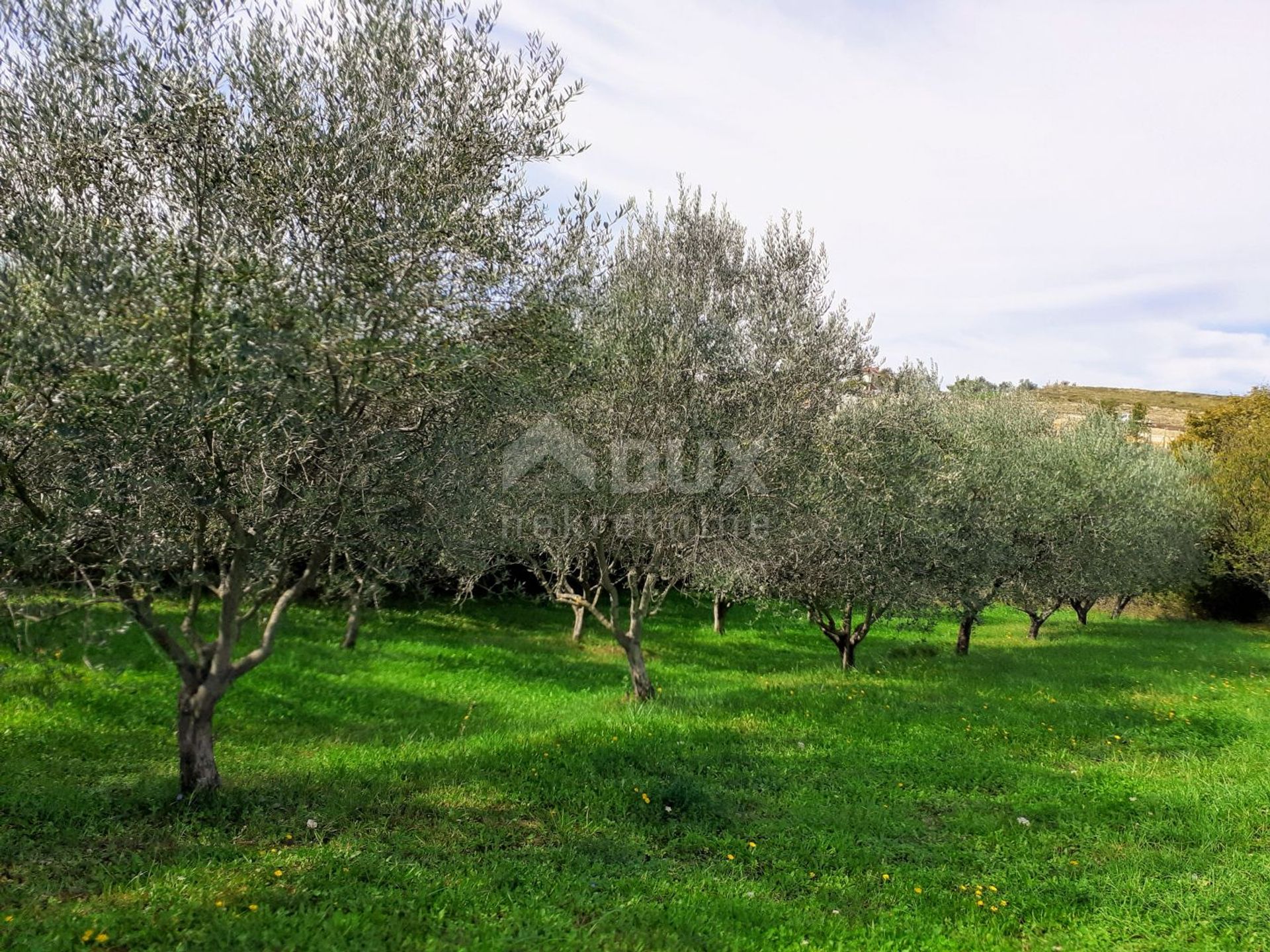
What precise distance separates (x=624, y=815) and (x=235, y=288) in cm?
797

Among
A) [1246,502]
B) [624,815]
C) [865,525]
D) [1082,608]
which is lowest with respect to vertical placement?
[624,815]

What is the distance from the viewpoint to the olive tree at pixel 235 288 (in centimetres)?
764

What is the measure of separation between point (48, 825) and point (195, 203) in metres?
7.25

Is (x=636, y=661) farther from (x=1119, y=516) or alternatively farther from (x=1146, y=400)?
(x=1146, y=400)

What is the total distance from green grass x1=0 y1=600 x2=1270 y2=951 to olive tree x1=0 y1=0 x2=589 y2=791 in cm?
200

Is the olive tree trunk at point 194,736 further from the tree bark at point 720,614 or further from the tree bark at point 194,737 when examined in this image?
the tree bark at point 720,614

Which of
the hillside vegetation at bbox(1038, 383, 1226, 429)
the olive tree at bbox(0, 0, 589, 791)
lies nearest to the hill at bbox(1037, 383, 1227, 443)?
the hillside vegetation at bbox(1038, 383, 1226, 429)

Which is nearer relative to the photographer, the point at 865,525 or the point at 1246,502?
the point at 865,525

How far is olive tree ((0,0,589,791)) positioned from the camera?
764 cm

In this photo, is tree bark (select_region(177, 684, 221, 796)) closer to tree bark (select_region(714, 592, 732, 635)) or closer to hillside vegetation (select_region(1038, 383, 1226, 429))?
tree bark (select_region(714, 592, 732, 635))

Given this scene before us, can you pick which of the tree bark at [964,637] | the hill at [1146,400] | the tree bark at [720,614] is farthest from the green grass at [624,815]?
the hill at [1146,400]

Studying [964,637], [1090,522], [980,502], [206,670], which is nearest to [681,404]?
[206,670]

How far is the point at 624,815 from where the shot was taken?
10.4 metres

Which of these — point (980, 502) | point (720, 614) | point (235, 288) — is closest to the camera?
point (235, 288)
